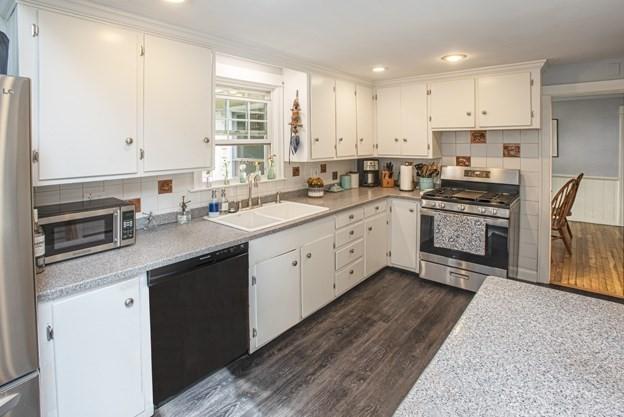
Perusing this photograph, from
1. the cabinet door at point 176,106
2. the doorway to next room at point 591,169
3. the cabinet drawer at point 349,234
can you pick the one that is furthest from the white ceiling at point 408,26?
the doorway to next room at point 591,169

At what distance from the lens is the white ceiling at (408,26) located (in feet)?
6.82

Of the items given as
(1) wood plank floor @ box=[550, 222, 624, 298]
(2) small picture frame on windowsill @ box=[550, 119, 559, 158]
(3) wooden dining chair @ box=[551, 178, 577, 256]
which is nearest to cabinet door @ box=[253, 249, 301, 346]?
(1) wood plank floor @ box=[550, 222, 624, 298]

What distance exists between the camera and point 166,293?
199 cm

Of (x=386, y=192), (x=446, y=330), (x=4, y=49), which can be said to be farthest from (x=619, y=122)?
(x=4, y=49)

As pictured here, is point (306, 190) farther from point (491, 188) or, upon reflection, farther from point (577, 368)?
point (577, 368)

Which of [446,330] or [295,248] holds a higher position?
[295,248]

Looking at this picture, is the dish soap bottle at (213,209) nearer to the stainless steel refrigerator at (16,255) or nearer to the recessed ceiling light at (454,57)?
the stainless steel refrigerator at (16,255)

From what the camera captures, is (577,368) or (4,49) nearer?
(577,368)

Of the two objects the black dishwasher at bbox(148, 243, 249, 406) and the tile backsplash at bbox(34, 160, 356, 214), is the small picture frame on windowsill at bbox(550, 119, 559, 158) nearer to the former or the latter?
the tile backsplash at bbox(34, 160, 356, 214)

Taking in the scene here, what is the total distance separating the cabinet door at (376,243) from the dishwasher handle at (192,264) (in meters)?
1.75

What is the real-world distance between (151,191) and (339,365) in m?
1.75

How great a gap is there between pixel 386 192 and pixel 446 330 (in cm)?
174

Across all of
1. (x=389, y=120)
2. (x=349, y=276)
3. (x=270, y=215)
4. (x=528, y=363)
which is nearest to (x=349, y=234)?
(x=349, y=276)

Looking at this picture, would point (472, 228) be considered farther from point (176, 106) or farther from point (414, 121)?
point (176, 106)
